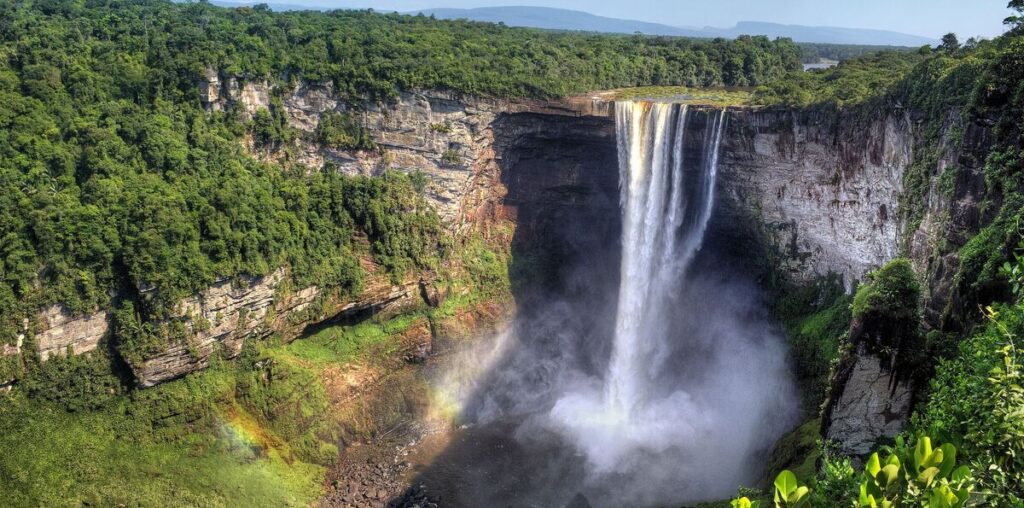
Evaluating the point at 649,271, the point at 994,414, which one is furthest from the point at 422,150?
the point at 994,414

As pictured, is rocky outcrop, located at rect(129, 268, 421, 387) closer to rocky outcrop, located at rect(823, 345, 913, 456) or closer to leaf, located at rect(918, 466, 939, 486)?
rocky outcrop, located at rect(823, 345, 913, 456)

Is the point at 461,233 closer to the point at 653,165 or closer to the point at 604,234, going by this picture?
the point at 604,234

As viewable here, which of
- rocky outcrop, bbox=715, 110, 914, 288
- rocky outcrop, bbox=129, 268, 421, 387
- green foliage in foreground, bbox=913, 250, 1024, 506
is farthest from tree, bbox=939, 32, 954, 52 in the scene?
rocky outcrop, bbox=129, 268, 421, 387

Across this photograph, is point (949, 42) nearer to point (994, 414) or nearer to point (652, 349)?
point (652, 349)

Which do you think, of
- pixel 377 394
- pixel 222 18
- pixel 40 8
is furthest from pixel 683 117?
pixel 40 8

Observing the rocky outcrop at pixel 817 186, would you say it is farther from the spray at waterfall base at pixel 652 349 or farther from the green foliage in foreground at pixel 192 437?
the green foliage in foreground at pixel 192 437

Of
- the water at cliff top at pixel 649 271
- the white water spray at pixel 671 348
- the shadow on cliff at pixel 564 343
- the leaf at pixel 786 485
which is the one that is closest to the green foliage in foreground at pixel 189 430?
the shadow on cliff at pixel 564 343
